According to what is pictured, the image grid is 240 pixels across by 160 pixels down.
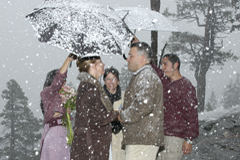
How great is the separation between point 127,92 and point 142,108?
1.57 feet

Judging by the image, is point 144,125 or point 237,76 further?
point 237,76

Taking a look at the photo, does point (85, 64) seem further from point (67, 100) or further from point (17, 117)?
point (17, 117)

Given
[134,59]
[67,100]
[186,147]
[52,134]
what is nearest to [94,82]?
[134,59]

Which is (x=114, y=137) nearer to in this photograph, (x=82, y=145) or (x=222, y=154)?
(x=82, y=145)

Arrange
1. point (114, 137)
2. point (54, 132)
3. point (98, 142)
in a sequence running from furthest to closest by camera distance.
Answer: point (114, 137)
point (54, 132)
point (98, 142)

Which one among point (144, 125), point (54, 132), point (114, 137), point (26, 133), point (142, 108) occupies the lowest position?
point (26, 133)

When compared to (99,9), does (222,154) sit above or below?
below

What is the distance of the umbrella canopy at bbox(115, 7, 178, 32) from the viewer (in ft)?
13.7

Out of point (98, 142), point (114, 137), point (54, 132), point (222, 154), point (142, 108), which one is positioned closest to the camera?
point (142, 108)

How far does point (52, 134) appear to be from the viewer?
13.6 feet

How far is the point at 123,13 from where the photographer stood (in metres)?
4.22

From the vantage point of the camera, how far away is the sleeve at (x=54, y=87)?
144 inches

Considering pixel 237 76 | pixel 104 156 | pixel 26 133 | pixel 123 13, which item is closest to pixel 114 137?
pixel 104 156

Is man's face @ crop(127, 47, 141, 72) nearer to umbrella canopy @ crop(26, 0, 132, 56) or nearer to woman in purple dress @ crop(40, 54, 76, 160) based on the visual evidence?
umbrella canopy @ crop(26, 0, 132, 56)
